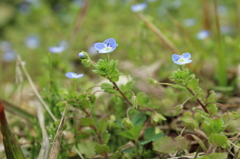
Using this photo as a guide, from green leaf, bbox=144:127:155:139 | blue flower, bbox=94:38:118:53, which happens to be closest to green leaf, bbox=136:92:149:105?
green leaf, bbox=144:127:155:139

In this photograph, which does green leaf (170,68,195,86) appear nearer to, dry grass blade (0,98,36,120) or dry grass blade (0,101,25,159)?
dry grass blade (0,101,25,159)

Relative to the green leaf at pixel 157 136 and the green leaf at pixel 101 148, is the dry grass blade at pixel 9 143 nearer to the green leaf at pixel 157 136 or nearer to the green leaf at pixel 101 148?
the green leaf at pixel 101 148

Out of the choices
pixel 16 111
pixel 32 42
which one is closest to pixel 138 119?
pixel 16 111

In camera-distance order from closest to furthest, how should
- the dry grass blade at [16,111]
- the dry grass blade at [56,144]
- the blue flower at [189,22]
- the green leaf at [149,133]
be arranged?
the dry grass blade at [56,144]
the green leaf at [149,133]
the dry grass blade at [16,111]
the blue flower at [189,22]

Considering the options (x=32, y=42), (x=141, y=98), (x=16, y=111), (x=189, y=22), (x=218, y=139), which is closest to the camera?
(x=218, y=139)

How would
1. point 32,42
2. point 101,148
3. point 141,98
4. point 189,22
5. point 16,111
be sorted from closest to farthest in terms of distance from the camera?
point 101,148, point 141,98, point 16,111, point 189,22, point 32,42

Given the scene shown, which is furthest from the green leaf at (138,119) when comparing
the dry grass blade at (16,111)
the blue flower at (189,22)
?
the blue flower at (189,22)

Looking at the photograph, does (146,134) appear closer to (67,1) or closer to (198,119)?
(198,119)

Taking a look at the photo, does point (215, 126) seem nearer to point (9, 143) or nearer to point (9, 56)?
point (9, 143)

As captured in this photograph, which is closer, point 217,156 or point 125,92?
point 217,156
